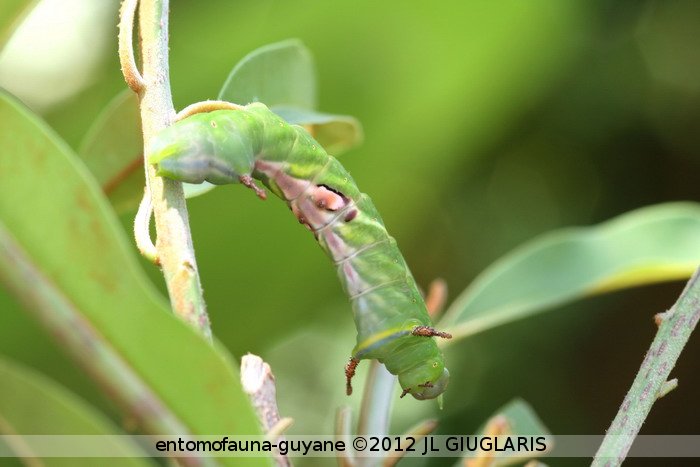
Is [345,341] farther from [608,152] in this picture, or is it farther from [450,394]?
[608,152]

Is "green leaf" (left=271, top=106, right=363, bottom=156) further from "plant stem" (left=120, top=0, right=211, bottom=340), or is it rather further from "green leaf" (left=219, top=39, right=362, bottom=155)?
"plant stem" (left=120, top=0, right=211, bottom=340)

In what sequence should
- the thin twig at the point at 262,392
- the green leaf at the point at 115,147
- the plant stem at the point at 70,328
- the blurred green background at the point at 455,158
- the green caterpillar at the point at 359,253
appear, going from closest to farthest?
the plant stem at the point at 70,328
the thin twig at the point at 262,392
the green caterpillar at the point at 359,253
the green leaf at the point at 115,147
the blurred green background at the point at 455,158

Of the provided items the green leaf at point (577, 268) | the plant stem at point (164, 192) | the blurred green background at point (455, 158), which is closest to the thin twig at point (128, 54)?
the plant stem at point (164, 192)

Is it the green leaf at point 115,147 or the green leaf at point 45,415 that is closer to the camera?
the green leaf at point 45,415

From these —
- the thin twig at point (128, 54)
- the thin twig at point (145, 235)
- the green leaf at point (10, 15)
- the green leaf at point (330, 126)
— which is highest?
the green leaf at point (10, 15)

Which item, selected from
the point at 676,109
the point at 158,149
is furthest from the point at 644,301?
the point at 158,149

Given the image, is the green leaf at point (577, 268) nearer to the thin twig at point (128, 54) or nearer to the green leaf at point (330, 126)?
the green leaf at point (330, 126)
